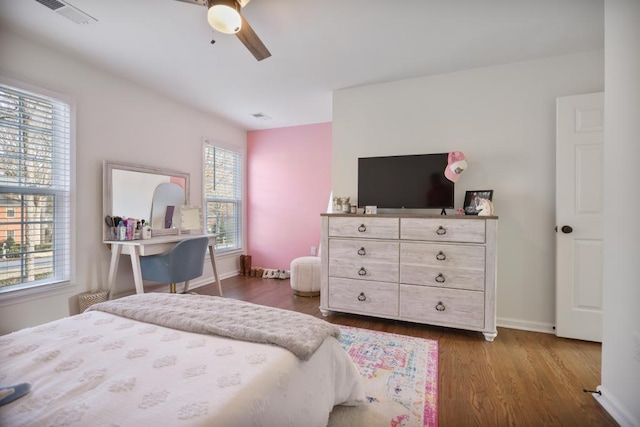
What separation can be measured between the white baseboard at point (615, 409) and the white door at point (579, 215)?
3.14 ft

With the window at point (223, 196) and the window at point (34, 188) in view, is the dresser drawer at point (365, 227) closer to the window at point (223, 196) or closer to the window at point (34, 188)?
the window at point (223, 196)

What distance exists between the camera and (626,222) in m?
1.42

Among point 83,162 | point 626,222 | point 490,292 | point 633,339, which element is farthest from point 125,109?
point 633,339

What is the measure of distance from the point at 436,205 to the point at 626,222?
54.1 inches

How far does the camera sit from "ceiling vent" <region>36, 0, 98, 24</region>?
75.2 inches

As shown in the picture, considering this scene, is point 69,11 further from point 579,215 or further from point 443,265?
point 579,215

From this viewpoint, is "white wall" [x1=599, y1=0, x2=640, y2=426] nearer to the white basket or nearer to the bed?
the bed

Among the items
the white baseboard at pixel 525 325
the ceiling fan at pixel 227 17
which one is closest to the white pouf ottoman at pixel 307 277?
the white baseboard at pixel 525 325

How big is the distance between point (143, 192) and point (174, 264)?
3.32 ft

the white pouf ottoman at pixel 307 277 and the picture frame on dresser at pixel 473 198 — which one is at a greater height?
the picture frame on dresser at pixel 473 198

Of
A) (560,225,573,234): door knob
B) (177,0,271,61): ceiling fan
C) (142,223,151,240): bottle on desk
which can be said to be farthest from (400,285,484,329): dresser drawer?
(142,223,151,240): bottle on desk

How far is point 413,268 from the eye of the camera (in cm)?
251

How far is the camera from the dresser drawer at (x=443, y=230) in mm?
2326

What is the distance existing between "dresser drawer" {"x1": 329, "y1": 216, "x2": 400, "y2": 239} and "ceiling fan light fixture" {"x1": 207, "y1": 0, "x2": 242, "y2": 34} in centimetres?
176
